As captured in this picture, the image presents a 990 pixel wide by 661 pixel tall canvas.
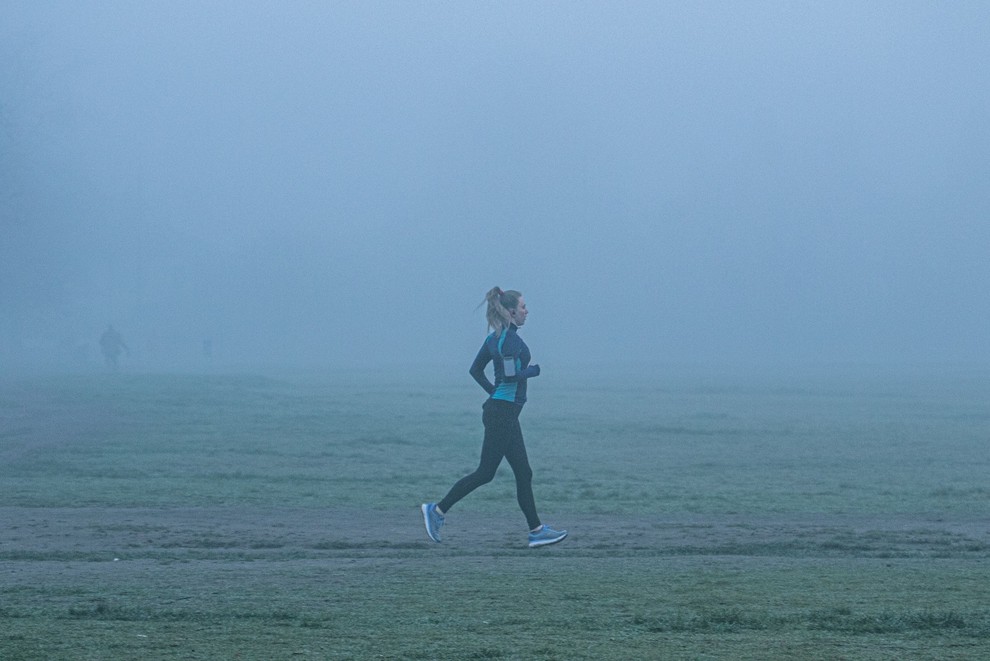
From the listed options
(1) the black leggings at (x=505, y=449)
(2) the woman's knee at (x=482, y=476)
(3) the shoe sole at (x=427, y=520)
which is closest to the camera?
(1) the black leggings at (x=505, y=449)

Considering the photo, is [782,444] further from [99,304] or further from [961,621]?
[99,304]

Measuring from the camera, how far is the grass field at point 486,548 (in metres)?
7.01

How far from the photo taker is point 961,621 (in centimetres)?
733

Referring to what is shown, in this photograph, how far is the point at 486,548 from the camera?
35.5 feet

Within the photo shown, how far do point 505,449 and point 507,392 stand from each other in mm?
503

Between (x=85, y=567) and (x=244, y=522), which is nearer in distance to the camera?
(x=85, y=567)

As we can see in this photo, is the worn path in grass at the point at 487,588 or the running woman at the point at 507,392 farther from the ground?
the running woman at the point at 507,392

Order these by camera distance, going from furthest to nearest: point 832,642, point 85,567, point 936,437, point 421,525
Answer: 1. point 936,437
2. point 421,525
3. point 85,567
4. point 832,642

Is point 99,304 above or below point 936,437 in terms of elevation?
above

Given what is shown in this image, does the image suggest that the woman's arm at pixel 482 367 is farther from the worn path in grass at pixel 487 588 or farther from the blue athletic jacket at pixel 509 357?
the worn path in grass at pixel 487 588

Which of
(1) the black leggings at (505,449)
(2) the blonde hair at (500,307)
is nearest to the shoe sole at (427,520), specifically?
(1) the black leggings at (505,449)

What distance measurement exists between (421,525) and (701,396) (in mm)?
35351

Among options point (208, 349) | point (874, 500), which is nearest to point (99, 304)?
point (208, 349)

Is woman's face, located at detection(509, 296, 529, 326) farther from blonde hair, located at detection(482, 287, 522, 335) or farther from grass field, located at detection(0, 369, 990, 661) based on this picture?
grass field, located at detection(0, 369, 990, 661)
